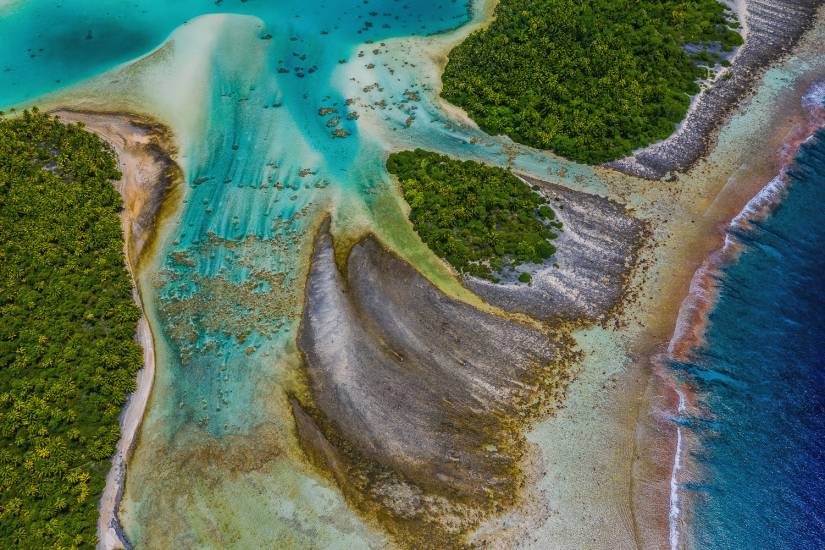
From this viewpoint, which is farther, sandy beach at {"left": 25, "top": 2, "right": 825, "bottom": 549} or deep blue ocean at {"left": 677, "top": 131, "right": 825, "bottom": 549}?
deep blue ocean at {"left": 677, "top": 131, "right": 825, "bottom": 549}

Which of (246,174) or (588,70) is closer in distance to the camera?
(246,174)

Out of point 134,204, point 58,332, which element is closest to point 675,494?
point 58,332

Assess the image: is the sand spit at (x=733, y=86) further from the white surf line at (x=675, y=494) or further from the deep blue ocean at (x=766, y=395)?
the white surf line at (x=675, y=494)

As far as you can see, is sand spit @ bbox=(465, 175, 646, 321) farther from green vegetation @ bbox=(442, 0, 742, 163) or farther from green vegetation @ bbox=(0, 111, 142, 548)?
green vegetation @ bbox=(0, 111, 142, 548)

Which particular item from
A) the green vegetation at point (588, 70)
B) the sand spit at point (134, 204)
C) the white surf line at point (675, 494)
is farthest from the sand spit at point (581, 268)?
the sand spit at point (134, 204)

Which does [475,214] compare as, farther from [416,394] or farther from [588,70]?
[588,70]

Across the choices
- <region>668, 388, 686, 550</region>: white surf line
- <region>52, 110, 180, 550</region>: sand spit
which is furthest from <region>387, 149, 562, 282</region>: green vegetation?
<region>52, 110, 180, 550</region>: sand spit
